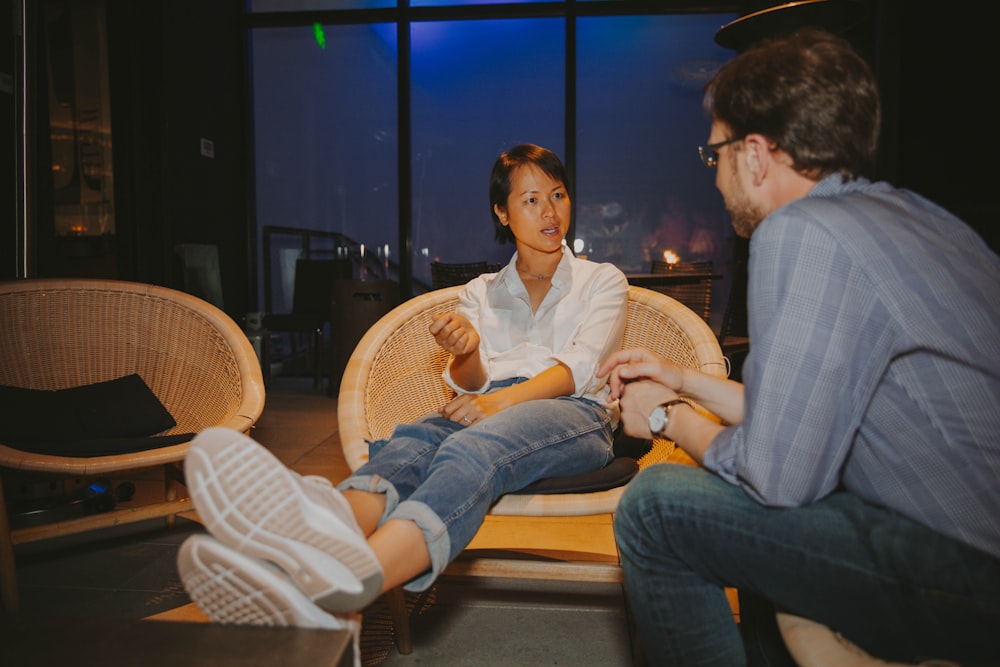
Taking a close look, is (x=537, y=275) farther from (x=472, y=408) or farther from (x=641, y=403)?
(x=641, y=403)

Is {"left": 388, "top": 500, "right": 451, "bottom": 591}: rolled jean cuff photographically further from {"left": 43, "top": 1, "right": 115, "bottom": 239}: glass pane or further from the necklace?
{"left": 43, "top": 1, "right": 115, "bottom": 239}: glass pane

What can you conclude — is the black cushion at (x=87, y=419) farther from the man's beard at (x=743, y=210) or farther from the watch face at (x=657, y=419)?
the man's beard at (x=743, y=210)

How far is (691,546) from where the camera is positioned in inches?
34.8

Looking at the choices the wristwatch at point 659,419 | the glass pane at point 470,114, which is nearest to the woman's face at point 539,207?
the wristwatch at point 659,419

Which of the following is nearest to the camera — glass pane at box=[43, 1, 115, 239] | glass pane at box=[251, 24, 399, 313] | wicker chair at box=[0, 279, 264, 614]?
wicker chair at box=[0, 279, 264, 614]

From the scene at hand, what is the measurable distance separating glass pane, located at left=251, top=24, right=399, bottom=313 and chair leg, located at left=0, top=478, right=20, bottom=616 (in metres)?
4.46

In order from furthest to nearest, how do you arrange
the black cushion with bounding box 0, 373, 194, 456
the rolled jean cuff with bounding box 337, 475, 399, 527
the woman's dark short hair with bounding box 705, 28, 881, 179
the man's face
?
the black cushion with bounding box 0, 373, 194, 456
the rolled jean cuff with bounding box 337, 475, 399, 527
the man's face
the woman's dark short hair with bounding box 705, 28, 881, 179

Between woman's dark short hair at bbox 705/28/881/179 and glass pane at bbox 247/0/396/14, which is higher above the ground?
glass pane at bbox 247/0/396/14

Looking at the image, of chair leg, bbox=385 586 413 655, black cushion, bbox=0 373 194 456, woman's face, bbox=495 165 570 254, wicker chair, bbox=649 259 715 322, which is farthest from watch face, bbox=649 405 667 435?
wicker chair, bbox=649 259 715 322

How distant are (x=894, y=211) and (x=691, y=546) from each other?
473 millimetres

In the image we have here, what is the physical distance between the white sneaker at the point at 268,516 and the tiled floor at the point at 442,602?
393mm

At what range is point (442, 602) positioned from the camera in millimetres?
1758

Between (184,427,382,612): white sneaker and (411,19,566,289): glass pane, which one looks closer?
(184,427,382,612): white sneaker

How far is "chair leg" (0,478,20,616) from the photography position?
1.48m
